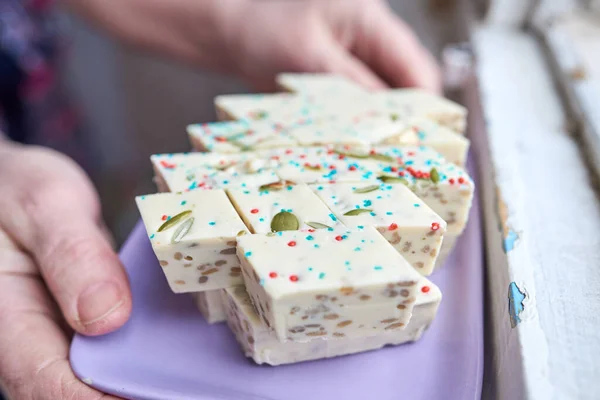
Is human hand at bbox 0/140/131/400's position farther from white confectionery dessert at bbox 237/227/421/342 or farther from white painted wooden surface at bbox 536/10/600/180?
white painted wooden surface at bbox 536/10/600/180

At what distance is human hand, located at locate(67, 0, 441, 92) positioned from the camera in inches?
36.6

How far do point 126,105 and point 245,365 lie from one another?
1.38 meters

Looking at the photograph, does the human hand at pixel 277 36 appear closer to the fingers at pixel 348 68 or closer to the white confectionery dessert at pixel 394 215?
the fingers at pixel 348 68

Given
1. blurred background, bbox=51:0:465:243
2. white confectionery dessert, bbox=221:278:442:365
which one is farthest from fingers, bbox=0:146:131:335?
blurred background, bbox=51:0:465:243

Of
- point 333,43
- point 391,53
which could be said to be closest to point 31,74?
point 333,43

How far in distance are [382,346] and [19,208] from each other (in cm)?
41

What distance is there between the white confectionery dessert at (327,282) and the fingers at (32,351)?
0.18 meters

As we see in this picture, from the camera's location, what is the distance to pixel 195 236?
458 millimetres

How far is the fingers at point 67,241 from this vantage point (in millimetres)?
485

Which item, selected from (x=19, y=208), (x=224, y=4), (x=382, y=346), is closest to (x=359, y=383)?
(x=382, y=346)

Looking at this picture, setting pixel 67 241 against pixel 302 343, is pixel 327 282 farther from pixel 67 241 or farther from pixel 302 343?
pixel 67 241

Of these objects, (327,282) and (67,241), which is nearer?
(327,282)

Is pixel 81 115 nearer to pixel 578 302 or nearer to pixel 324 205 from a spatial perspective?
pixel 324 205

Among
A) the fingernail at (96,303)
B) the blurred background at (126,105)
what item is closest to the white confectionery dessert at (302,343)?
the fingernail at (96,303)
